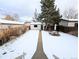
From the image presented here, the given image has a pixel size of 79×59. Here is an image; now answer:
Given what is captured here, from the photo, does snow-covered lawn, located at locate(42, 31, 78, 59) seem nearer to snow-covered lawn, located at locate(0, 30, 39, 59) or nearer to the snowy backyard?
the snowy backyard

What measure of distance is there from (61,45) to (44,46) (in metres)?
0.17

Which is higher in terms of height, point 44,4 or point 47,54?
point 44,4

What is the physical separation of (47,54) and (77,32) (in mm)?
392

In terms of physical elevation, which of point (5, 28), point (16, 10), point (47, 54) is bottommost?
point (47, 54)

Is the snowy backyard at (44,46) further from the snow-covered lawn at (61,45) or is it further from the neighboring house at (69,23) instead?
the neighboring house at (69,23)

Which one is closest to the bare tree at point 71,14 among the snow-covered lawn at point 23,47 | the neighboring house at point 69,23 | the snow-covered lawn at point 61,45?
the neighboring house at point 69,23

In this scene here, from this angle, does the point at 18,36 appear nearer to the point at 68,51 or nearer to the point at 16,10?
the point at 16,10

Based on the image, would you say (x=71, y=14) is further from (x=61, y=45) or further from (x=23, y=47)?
(x=23, y=47)

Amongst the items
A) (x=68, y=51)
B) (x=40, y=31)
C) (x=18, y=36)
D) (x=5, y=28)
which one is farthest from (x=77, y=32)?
(x=5, y=28)

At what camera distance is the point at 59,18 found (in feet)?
4.60

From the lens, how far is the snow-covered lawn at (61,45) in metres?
1.37

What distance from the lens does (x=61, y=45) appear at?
141 centimetres

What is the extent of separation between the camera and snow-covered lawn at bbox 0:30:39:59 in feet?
4.42

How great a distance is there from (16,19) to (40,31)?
276 mm
